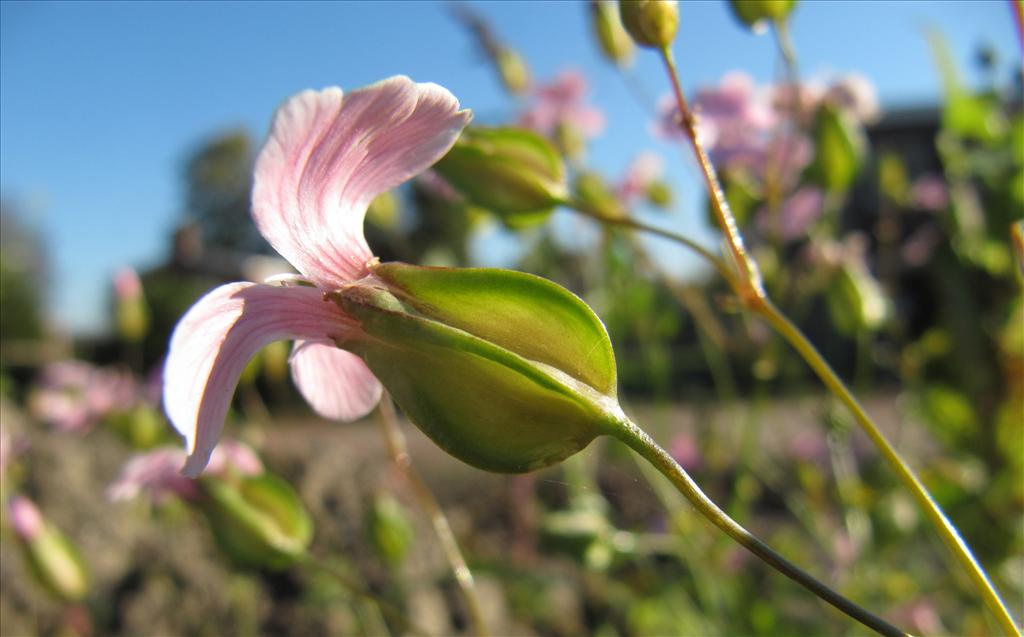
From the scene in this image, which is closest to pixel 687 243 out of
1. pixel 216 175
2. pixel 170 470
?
pixel 170 470

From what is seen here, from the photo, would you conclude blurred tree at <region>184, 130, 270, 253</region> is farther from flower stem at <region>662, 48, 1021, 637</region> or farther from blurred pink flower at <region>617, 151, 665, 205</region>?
flower stem at <region>662, 48, 1021, 637</region>

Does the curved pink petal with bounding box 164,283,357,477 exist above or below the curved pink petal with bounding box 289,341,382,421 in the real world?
above

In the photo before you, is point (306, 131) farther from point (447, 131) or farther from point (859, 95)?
point (859, 95)

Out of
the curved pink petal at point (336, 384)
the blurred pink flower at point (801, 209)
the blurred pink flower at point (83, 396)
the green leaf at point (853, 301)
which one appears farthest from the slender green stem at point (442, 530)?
the blurred pink flower at point (83, 396)

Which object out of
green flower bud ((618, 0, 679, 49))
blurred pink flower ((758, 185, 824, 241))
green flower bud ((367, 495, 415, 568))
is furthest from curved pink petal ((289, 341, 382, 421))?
blurred pink flower ((758, 185, 824, 241))

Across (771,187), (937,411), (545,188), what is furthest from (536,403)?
(937,411)

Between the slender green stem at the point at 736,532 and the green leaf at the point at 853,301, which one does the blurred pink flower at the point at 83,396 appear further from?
the slender green stem at the point at 736,532

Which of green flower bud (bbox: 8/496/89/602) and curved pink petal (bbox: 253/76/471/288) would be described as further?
green flower bud (bbox: 8/496/89/602)

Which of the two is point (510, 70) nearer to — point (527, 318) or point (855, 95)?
point (855, 95)
